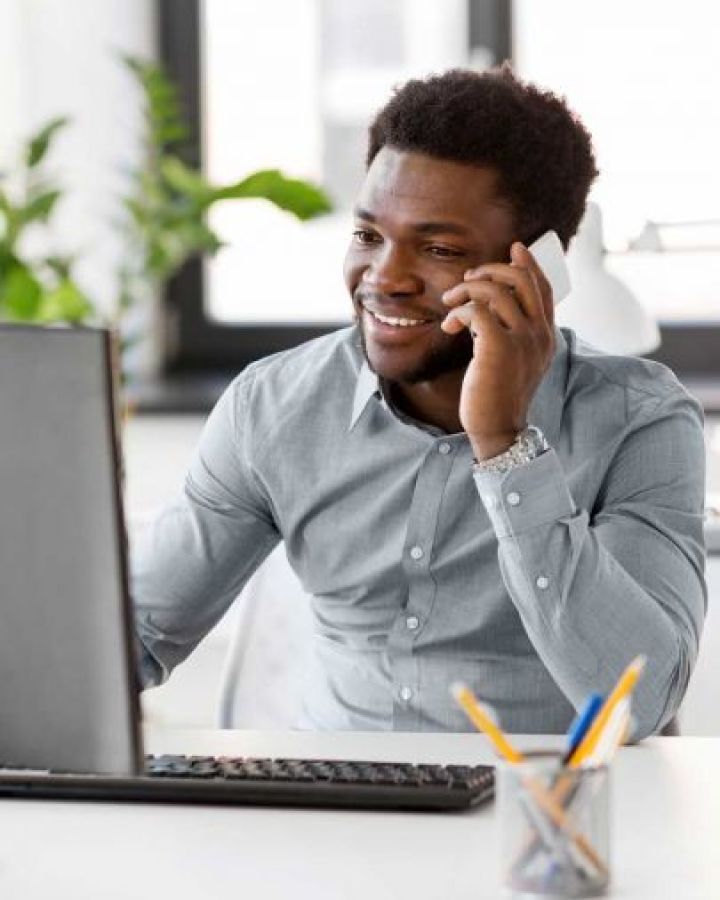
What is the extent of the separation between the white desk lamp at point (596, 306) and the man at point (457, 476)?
148mm

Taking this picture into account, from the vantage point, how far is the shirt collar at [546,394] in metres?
1.81

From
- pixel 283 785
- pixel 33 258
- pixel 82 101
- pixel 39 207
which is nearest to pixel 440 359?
pixel 283 785

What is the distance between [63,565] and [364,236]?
820 mm

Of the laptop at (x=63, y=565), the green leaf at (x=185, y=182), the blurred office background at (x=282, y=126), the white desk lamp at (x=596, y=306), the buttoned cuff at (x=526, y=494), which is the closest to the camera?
the laptop at (x=63, y=565)

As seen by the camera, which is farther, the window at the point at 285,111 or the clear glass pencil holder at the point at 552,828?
the window at the point at 285,111

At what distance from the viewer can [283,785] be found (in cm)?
132

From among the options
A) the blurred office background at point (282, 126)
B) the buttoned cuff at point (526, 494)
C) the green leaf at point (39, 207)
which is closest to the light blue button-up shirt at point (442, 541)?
the buttoned cuff at point (526, 494)

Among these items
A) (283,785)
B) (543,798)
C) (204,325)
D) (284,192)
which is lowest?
(204,325)

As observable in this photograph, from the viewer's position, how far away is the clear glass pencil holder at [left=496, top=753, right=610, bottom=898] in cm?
106

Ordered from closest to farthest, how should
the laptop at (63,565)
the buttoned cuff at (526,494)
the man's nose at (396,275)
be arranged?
the laptop at (63,565), the buttoned cuff at (526,494), the man's nose at (396,275)

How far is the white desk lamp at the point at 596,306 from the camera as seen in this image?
2088 millimetres

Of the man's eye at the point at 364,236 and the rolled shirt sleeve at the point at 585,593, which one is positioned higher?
the man's eye at the point at 364,236

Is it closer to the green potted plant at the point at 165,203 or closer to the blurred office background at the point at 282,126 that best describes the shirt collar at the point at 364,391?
the green potted plant at the point at 165,203

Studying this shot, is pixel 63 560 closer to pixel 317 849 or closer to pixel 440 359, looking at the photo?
pixel 317 849
